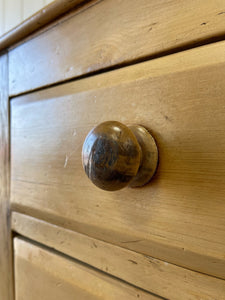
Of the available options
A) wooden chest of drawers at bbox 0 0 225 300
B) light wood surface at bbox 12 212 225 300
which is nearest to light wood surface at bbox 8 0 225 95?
wooden chest of drawers at bbox 0 0 225 300

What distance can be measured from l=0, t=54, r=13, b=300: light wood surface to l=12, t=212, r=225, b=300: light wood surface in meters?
0.09

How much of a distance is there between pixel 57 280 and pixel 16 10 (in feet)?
2.06

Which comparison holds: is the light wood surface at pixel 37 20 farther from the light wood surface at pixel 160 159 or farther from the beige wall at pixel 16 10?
the beige wall at pixel 16 10

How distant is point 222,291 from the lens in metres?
0.22

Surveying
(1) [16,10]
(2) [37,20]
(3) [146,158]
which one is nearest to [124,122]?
(3) [146,158]

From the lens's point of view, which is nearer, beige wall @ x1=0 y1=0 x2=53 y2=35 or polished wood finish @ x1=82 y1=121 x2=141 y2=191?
polished wood finish @ x1=82 y1=121 x2=141 y2=191

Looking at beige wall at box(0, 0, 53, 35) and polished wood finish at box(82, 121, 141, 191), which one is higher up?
beige wall at box(0, 0, 53, 35)

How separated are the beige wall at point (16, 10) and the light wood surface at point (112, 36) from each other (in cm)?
24

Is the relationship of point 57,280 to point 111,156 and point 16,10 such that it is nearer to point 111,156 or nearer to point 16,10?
point 111,156

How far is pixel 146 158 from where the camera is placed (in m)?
0.26

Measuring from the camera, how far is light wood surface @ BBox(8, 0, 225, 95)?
24 centimetres

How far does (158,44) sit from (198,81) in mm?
60

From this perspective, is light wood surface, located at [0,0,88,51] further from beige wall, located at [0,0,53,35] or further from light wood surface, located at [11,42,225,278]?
beige wall, located at [0,0,53,35]

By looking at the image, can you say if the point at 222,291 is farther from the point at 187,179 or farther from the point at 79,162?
the point at 79,162
